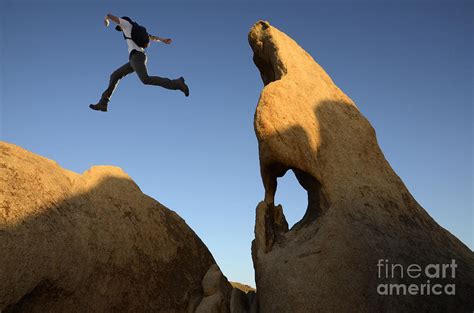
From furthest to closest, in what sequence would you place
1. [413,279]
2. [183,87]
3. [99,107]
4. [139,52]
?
[99,107] → [183,87] → [139,52] → [413,279]

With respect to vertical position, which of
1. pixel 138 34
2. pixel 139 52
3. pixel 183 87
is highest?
pixel 138 34

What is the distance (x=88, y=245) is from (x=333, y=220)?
13.9 feet

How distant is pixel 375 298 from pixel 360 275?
0.40 m

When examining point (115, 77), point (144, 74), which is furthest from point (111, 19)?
point (115, 77)

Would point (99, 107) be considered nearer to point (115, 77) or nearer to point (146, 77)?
point (115, 77)

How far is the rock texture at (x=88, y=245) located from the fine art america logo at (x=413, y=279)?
3775 mm

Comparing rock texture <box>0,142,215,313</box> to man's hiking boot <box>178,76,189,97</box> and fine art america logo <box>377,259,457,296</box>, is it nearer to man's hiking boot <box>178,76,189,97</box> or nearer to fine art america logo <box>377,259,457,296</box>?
man's hiking boot <box>178,76,189,97</box>

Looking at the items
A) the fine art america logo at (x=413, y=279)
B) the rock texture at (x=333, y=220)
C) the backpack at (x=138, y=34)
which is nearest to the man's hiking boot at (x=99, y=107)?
the backpack at (x=138, y=34)

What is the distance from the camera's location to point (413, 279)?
7.66m

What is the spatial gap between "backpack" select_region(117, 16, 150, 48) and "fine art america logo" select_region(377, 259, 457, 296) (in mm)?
6436

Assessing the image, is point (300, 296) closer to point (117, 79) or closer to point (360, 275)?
point (360, 275)

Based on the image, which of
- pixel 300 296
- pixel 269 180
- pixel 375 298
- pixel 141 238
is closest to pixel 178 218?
pixel 141 238

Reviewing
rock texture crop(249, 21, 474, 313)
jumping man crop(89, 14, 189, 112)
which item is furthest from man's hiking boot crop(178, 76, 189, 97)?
rock texture crop(249, 21, 474, 313)

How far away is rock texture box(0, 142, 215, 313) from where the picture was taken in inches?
287
